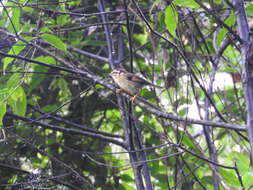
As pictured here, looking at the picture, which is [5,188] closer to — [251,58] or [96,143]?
[96,143]

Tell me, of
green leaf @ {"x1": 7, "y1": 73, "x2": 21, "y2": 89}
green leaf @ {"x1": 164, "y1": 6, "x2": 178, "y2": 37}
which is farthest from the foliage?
green leaf @ {"x1": 164, "y1": 6, "x2": 178, "y2": 37}

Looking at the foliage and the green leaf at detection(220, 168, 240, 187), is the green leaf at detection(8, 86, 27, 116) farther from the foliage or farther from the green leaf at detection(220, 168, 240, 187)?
the green leaf at detection(220, 168, 240, 187)

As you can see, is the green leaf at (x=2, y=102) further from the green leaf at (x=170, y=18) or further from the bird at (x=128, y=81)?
the green leaf at (x=170, y=18)

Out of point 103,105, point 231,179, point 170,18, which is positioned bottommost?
point 231,179

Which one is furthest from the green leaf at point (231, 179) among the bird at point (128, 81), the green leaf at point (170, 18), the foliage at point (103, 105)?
the green leaf at point (170, 18)

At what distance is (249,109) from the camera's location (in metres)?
2.21

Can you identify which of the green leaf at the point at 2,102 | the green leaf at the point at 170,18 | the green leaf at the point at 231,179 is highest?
the green leaf at the point at 170,18

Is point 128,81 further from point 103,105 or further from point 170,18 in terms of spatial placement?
point 170,18

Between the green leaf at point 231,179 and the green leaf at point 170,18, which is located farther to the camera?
the green leaf at point 231,179

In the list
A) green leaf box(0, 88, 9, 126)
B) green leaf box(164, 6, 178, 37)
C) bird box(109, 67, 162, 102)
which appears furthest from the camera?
bird box(109, 67, 162, 102)

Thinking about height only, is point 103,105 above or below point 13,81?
above

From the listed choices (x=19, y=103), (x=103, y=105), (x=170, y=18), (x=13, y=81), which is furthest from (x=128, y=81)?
(x=170, y=18)

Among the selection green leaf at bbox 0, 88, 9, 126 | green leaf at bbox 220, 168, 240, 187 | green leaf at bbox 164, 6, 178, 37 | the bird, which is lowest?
green leaf at bbox 220, 168, 240, 187

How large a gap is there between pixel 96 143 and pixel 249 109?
2.62 metres
